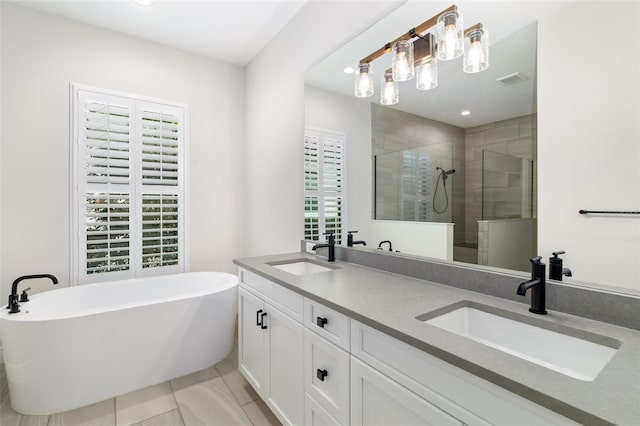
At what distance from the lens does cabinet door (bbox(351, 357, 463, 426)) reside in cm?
89

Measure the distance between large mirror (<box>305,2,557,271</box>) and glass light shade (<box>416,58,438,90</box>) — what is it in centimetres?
4

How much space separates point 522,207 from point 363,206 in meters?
0.97

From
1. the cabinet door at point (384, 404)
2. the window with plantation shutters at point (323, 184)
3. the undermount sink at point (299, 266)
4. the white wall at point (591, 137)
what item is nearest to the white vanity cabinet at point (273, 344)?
the undermount sink at point (299, 266)

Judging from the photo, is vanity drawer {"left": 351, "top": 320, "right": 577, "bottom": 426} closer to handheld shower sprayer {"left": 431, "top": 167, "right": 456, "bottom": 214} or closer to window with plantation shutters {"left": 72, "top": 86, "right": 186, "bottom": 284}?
handheld shower sprayer {"left": 431, "top": 167, "right": 456, "bottom": 214}

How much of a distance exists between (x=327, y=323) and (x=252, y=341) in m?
0.93

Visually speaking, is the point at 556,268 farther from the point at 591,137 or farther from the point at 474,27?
the point at 474,27

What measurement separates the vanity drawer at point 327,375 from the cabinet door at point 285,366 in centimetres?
7

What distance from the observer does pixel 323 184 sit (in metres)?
2.43

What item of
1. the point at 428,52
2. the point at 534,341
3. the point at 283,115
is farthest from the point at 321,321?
the point at 283,115

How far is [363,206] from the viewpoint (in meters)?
2.04

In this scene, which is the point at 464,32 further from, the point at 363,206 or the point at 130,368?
the point at 130,368

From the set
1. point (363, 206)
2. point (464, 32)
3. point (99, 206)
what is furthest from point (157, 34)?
point (464, 32)

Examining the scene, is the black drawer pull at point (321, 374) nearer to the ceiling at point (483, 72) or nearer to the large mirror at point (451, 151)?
the large mirror at point (451, 151)

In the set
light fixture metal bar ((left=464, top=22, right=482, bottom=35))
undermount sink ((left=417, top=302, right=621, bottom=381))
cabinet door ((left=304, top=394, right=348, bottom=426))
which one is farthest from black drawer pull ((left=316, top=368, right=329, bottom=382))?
light fixture metal bar ((left=464, top=22, right=482, bottom=35))
